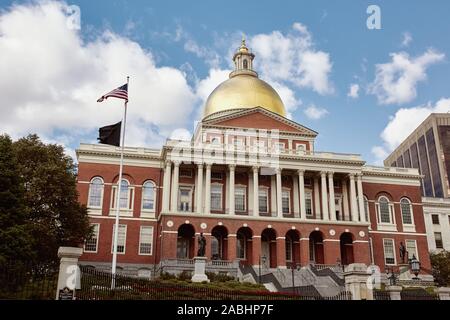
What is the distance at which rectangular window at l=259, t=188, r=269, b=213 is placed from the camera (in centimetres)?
5262

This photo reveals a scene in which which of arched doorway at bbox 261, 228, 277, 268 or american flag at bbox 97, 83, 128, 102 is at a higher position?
american flag at bbox 97, 83, 128, 102

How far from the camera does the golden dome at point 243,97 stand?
195 feet

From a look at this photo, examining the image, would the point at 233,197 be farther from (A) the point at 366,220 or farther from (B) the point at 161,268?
(A) the point at 366,220

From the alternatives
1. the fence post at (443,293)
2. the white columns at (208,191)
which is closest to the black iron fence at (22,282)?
the fence post at (443,293)

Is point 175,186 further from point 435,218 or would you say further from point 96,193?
point 435,218

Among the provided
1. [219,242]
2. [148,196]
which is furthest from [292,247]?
[148,196]

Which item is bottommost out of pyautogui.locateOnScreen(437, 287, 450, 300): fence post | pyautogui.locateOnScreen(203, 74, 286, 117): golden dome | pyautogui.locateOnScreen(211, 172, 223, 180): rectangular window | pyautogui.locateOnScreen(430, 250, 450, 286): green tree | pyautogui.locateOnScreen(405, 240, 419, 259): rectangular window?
pyautogui.locateOnScreen(437, 287, 450, 300): fence post

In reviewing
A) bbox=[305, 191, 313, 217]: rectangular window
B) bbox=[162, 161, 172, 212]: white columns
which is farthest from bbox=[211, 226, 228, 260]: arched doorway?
bbox=[305, 191, 313, 217]: rectangular window

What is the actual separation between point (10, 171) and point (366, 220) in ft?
132

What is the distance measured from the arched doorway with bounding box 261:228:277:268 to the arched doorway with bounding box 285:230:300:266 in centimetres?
163

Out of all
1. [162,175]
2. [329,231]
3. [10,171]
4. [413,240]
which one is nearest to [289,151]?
[329,231]

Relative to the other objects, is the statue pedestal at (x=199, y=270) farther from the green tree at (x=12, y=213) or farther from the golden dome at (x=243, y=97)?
the golden dome at (x=243, y=97)

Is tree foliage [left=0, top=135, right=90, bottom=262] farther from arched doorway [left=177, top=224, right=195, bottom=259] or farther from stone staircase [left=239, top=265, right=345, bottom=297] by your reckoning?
stone staircase [left=239, top=265, right=345, bottom=297]

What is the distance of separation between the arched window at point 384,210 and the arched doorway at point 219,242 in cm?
1973
